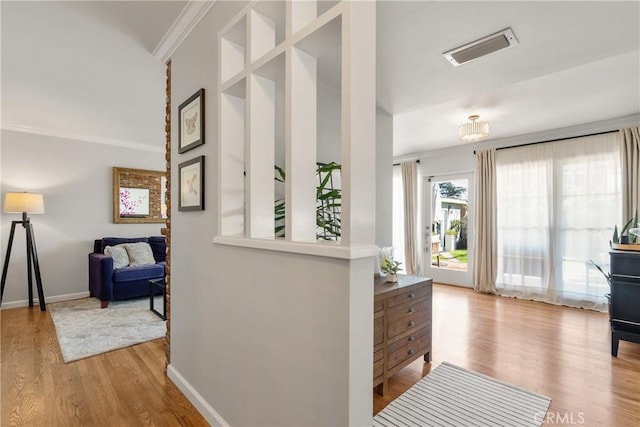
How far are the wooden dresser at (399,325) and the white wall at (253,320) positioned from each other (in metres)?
0.86

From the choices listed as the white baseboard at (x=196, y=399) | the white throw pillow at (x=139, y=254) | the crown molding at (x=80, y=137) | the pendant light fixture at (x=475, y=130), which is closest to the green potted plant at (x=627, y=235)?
the pendant light fixture at (x=475, y=130)

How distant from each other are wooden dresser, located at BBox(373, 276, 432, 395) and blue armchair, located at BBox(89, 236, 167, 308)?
349 cm

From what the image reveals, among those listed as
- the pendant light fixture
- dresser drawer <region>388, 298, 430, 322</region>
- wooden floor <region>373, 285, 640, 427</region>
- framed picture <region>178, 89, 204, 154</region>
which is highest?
the pendant light fixture

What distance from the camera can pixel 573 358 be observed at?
2.62 m

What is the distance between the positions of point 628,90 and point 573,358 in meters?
2.64

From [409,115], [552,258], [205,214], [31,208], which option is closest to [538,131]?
Answer: [552,258]

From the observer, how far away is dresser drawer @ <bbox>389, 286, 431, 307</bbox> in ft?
6.95

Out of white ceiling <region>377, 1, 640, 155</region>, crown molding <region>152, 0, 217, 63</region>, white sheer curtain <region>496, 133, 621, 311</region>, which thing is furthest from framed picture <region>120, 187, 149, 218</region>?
white sheer curtain <region>496, 133, 621, 311</region>

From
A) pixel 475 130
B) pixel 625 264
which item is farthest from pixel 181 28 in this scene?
pixel 625 264

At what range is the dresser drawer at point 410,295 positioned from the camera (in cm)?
212

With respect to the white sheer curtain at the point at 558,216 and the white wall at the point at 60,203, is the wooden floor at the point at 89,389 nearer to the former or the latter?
the white wall at the point at 60,203

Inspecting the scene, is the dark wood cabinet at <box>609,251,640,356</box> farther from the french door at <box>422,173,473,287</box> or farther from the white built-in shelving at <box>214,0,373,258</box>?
the white built-in shelving at <box>214,0,373,258</box>

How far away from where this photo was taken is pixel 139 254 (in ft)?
14.6

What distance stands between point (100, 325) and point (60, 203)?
2138 millimetres
